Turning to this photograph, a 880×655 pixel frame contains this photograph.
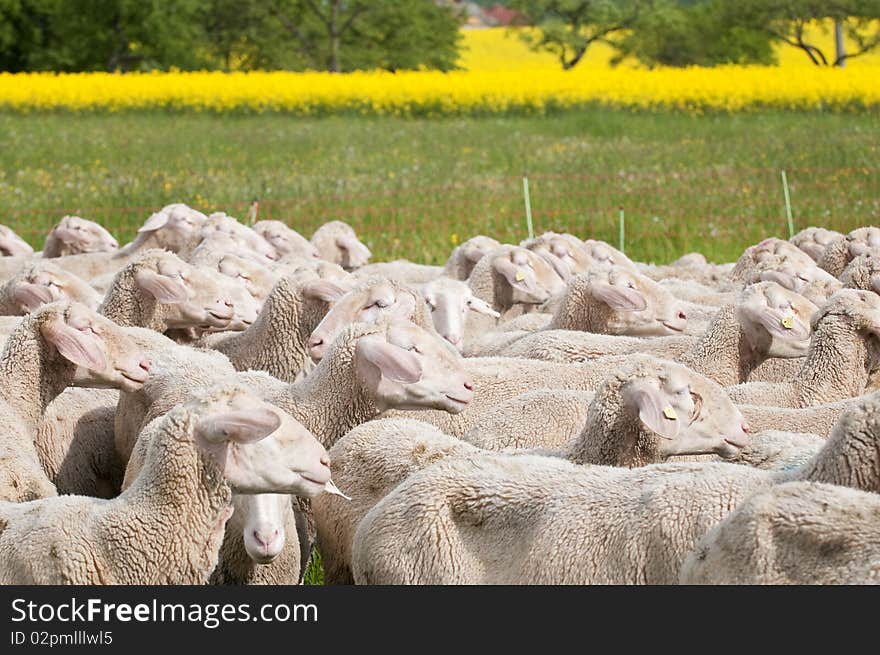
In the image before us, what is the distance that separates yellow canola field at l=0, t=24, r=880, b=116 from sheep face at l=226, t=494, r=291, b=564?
75.0ft

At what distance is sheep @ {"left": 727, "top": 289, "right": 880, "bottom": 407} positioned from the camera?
6770 millimetres

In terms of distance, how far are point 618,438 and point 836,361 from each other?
72.5 inches

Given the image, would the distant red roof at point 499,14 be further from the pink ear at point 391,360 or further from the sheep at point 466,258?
the pink ear at point 391,360

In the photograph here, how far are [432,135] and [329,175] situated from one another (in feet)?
17.2

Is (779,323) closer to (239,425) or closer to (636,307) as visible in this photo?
(636,307)

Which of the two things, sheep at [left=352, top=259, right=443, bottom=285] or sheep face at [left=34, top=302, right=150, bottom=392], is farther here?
sheep at [left=352, top=259, right=443, bottom=285]

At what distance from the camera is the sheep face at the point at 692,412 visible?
17.7 ft

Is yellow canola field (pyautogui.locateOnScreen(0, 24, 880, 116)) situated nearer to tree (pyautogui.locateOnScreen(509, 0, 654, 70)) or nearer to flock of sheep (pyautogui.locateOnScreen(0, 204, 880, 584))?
tree (pyautogui.locateOnScreen(509, 0, 654, 70))

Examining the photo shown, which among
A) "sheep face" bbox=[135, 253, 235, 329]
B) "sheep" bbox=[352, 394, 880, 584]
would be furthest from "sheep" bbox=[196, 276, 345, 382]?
"sheep" bbox=[352, 394, 880, 584]

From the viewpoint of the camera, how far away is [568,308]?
8.54m

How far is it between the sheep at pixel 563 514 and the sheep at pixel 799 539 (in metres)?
0.34

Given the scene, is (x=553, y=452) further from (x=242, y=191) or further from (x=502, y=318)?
(x=242, y=191)

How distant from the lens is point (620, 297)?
8.40 meters

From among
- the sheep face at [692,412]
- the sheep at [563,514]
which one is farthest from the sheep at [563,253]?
the sheep at [563,514]
